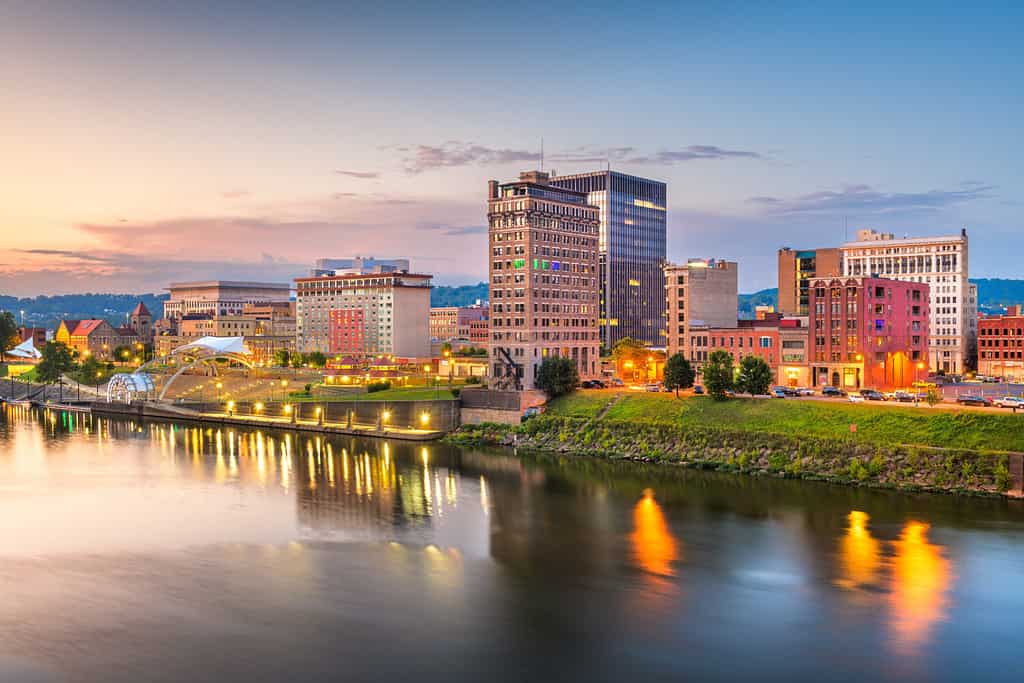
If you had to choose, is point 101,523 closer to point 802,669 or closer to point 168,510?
point 168,510

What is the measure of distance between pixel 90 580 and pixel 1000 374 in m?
110

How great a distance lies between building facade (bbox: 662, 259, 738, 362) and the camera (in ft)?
345

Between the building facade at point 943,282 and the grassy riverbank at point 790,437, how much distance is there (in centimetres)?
5897

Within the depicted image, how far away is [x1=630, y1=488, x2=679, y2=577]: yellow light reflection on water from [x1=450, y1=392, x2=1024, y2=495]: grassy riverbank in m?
15.4

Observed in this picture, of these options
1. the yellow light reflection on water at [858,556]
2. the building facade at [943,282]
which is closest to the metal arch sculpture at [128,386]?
the yellow light reflection on water at [858,556]

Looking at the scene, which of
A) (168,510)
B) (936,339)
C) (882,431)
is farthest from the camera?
(936,339)

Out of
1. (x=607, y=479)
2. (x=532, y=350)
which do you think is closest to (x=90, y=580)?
(x=607, y=479)

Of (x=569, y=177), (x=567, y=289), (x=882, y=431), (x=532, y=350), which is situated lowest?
(x=882, y=431)

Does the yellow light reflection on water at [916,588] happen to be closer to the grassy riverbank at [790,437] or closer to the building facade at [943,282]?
the grassy riverbank at [790,437]

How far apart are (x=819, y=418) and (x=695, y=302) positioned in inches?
1485

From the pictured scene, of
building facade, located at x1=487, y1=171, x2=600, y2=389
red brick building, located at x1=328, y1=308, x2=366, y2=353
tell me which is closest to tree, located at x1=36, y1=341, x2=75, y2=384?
red brick building, located at x1=328, y1=308, x2=366, y2=353

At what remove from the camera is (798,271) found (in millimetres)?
173500

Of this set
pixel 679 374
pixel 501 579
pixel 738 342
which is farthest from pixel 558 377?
pixel 501 579

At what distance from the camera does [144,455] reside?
82.3m
